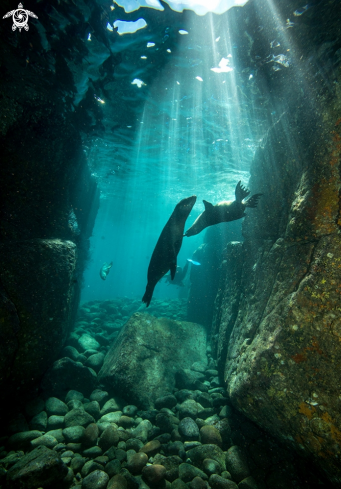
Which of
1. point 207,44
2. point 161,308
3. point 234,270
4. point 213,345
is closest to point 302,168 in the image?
point 234,270

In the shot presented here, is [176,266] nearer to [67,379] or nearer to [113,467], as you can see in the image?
[67,379]

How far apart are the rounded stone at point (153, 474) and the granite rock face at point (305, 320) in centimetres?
155

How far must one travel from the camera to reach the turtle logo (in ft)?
18.8

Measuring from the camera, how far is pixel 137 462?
336 cm

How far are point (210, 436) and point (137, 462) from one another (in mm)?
1462

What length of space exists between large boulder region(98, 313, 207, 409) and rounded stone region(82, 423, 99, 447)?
54.3 inches

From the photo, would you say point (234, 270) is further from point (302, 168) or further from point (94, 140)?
point (94, 140)

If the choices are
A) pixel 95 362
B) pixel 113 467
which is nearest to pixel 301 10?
pixel 113 467

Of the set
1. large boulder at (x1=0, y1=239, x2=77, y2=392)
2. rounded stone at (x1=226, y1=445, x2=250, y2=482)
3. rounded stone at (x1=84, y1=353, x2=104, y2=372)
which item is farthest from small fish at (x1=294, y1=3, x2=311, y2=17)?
rounded stone at (x1=84, y1=353, x2=104, y2=372)

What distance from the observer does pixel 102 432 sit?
4.10 metres

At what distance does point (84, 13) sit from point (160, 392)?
429 inches

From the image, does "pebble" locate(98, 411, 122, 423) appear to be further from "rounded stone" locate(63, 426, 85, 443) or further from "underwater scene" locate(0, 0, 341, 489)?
"rounded stone" locate(63, 426, 85, 443)

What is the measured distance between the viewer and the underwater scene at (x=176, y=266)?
3111mm

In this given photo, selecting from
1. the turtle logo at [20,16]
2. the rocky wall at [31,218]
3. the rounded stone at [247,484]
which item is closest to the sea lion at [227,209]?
the rocky wall at [31,218]
